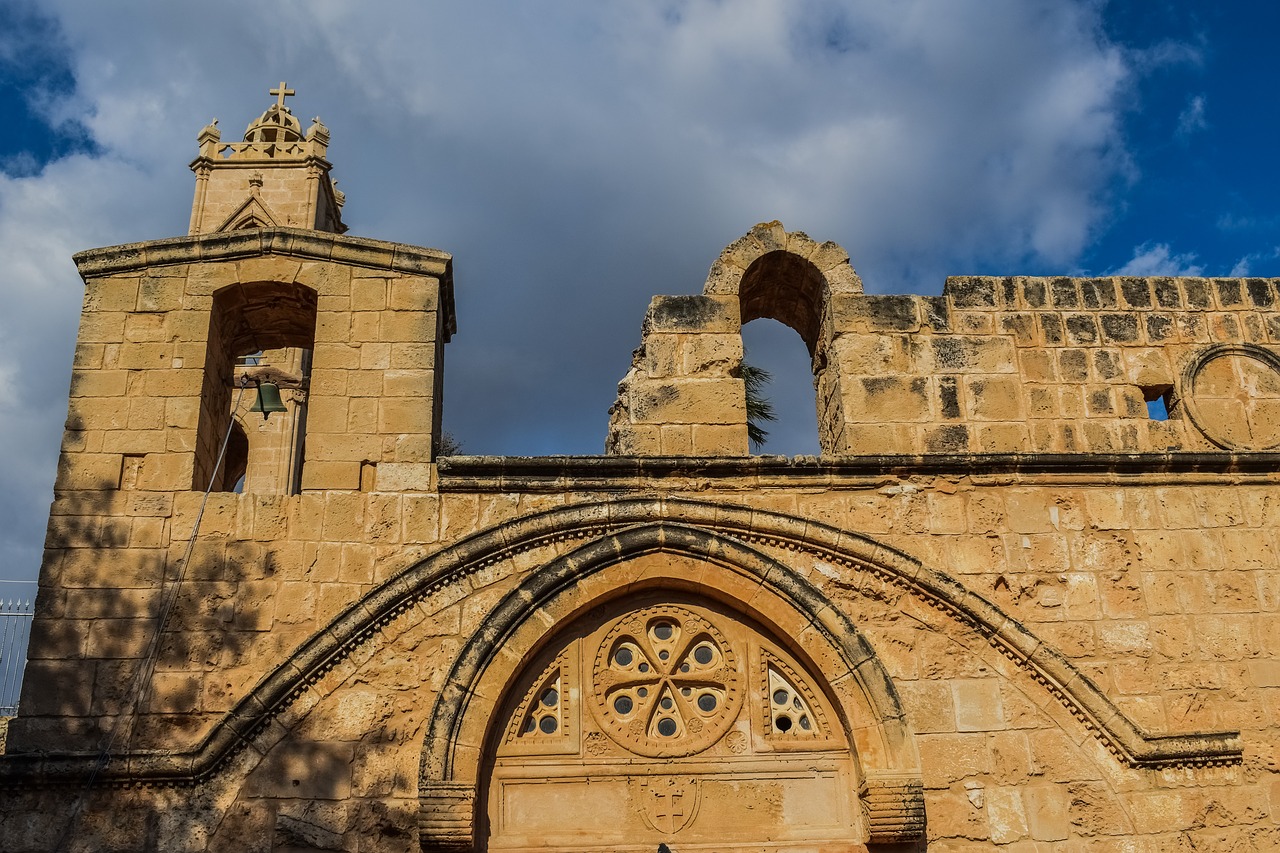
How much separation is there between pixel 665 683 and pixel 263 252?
160 inches

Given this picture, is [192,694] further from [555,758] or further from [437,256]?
[437,256]

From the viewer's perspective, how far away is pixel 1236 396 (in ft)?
26.9

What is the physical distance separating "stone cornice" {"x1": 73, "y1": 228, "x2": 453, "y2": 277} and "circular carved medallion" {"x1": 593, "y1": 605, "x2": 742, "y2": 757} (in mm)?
2888

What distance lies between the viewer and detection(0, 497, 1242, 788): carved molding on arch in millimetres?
6473

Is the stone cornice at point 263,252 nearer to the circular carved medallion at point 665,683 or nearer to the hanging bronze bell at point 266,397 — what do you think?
the hanging bronze bell at point 266,397

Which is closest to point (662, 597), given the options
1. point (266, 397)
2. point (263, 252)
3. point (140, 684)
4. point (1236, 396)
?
point (266, 397)

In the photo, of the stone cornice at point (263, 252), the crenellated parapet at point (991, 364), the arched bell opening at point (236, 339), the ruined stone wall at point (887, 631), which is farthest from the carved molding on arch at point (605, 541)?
the stone cornice at point (263, 252)

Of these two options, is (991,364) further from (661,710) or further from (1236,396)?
(661,710)

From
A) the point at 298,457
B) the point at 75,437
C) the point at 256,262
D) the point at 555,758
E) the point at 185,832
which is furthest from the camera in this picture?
the point at 298,457

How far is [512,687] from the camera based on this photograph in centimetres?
700

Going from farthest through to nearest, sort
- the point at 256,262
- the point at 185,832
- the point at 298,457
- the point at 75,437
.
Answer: the point at 298,457 < the point at 256,262 < the point at 75,437 < the point at 185,832

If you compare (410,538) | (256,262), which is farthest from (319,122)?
(410,538)

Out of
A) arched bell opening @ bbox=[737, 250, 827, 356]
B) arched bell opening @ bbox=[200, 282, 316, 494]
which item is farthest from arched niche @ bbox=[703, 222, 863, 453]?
arched bell opening @ bbox=[200, 282, 316, 494]

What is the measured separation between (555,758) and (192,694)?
217 centimetres
